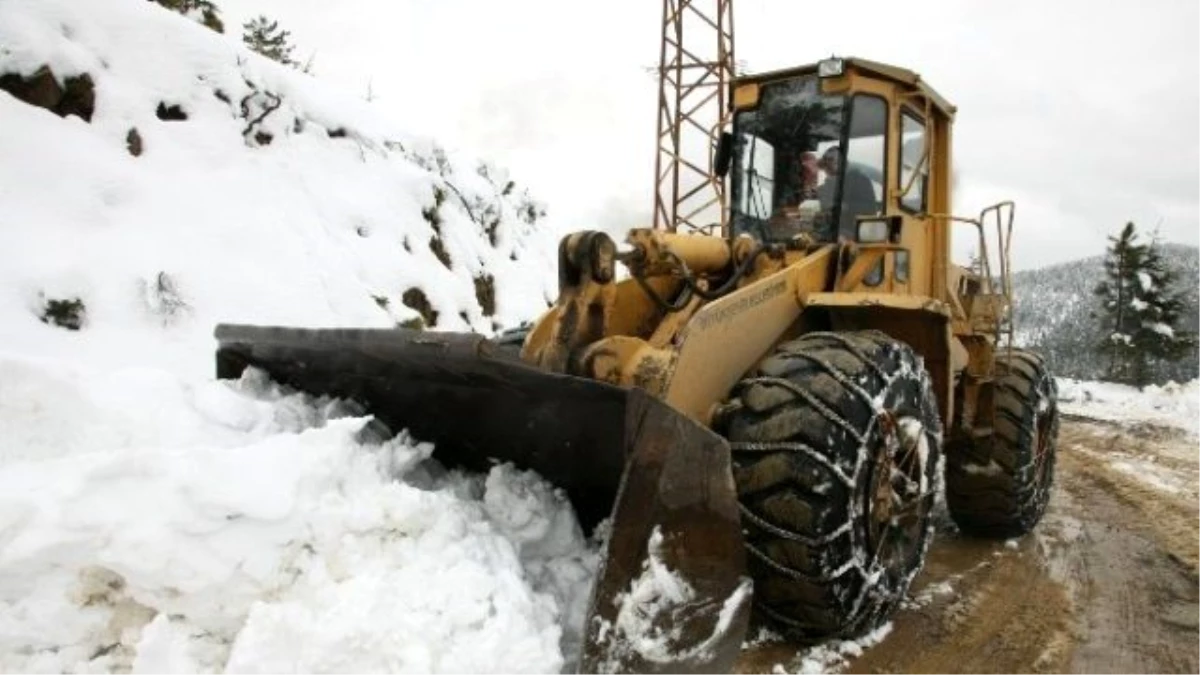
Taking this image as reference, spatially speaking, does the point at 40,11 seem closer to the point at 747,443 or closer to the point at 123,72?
the point at 123,72

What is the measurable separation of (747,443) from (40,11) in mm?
9350

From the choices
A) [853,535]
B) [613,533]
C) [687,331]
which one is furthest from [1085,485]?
[613,533]

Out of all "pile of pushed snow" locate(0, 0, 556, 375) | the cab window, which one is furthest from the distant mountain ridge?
"pile of pushed snow" locate(0, 0, 556, 375)

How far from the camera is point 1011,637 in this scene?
4203 mm

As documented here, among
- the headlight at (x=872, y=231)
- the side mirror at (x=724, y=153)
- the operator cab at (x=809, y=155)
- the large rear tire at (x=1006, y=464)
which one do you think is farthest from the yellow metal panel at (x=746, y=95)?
the large rear tire at (x=1006, y=464)

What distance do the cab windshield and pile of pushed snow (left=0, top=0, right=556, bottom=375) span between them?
4.79 meters

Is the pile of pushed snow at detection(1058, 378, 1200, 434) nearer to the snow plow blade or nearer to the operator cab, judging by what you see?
the operator cab

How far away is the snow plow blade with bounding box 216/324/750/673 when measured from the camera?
280 centimetres

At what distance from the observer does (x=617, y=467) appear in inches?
123

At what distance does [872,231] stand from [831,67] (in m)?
0.95

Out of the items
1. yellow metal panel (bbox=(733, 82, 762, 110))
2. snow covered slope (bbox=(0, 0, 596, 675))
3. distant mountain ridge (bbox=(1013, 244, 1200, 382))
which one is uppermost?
yellow metal panel (bbox=(733, 82, 762, 110))

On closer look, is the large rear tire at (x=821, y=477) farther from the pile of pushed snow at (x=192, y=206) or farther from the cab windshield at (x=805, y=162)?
the pile of pushed snow at (x=192, y=206)

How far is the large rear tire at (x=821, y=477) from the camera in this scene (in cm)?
339

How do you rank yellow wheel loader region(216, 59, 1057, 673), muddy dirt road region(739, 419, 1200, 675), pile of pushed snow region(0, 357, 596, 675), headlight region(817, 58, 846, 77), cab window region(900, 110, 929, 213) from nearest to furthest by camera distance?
pile of pushed snow region(0, 357, 596, 675) < yellow wheel loader region(216, 59, 1057, 673) < muddy dirt road region(739, 419, 1200, 675) < headlight region(817, 58, 846, 77) < cab window region(900, 110, 929, 213)
